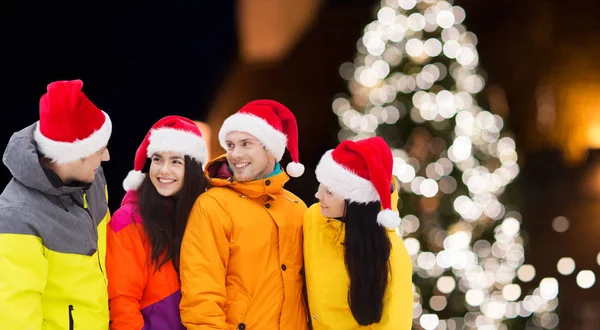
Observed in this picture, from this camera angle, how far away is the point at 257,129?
264cm

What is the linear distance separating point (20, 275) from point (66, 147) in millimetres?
402

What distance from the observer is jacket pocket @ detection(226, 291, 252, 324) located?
95.3 inches

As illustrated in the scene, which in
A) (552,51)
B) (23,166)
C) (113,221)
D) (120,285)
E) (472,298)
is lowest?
(472,298)

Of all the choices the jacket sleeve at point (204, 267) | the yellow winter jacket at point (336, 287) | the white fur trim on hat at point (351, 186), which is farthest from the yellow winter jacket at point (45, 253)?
the white fur trim on hat at point (351, 186)

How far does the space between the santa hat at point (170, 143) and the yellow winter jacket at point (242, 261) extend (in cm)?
12

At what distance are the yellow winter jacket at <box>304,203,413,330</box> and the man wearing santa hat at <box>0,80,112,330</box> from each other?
0.68 metres

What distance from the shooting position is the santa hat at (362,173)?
8.13 ft

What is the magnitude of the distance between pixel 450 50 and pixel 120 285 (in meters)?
3.34

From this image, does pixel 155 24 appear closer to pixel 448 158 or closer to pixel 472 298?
pixel 448 158

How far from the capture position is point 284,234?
2.55 meters

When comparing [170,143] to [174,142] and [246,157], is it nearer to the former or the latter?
[174,142]

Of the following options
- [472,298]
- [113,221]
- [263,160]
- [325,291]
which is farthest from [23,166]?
[472,298]

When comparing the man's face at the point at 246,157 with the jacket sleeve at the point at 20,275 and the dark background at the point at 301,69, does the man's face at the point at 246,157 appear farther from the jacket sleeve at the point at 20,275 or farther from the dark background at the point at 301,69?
the dark background at the point at 301,69

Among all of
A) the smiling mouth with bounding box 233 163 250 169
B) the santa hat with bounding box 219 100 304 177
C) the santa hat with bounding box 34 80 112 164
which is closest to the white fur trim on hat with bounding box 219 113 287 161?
the santa hat with bounding box 219 100 304 177
